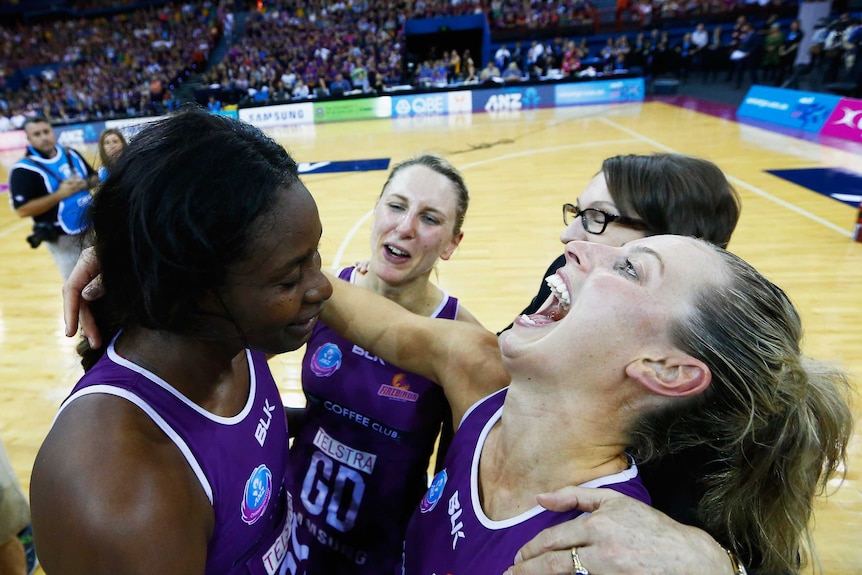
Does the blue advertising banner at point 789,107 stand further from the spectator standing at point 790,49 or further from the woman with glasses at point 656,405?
the woman with glasses at point 656,405

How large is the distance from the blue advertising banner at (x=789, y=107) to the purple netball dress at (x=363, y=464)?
11.9m

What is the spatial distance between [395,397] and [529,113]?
570 inches

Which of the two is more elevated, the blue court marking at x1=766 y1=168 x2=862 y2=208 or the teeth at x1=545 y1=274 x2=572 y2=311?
the teeth at x1=545 y1=274 x2=572 y2=311

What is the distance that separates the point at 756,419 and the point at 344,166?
9299 millimetres

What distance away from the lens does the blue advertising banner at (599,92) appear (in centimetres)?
1589

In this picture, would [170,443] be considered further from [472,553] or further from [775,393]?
[775,393]

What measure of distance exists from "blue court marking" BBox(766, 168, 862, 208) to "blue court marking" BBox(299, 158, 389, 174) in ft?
21.0

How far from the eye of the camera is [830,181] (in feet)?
23.9

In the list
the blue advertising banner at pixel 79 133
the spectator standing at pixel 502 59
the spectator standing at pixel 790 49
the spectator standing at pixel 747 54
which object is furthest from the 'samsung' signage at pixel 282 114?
the spectator standing at pixel 790 49

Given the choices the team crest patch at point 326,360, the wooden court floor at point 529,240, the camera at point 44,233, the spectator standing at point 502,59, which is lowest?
the wooden court floor at point 529,240

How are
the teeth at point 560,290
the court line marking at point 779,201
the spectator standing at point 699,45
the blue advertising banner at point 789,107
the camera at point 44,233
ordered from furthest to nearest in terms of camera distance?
the spectator standing at point 699,45, the blue advertising banner at point 789,107, the court line marking at point 779,201, the camera at point 44,233, the teeth at point 560,290

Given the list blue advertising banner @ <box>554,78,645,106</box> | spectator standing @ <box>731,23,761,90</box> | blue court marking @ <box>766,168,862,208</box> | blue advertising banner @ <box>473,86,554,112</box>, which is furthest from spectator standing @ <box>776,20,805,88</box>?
blue court marking @ <box>766,168,862,208</box>

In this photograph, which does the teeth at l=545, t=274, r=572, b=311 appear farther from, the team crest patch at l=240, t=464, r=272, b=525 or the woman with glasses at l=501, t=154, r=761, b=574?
the team crest patch at l=240, t=464, r=272, b=525

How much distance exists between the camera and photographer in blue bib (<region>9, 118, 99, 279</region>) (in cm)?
411
